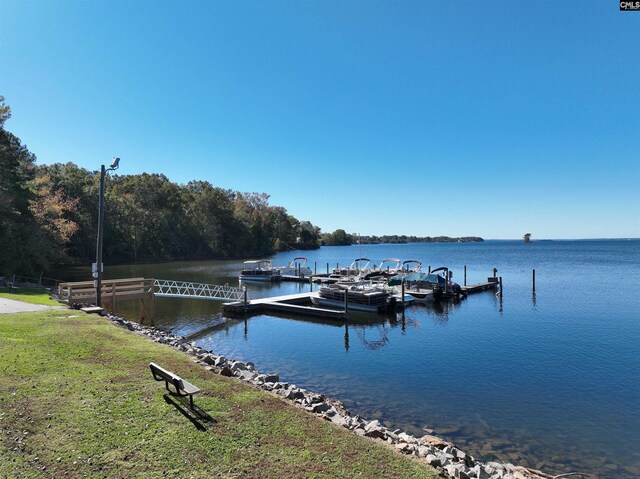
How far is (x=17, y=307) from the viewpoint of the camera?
1566 cm

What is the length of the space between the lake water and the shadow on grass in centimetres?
529

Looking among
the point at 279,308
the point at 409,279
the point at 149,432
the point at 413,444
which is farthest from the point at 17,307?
the point at 409,279

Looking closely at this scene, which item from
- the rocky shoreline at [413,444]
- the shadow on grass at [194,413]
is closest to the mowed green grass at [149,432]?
the shadow on grass at [194,413]

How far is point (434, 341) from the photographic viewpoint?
1948cm

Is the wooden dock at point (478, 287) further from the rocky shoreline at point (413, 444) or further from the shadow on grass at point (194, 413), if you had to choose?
the shadow on grass at point (194, 413)

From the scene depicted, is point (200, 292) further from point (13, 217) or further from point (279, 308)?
point (13, 217)

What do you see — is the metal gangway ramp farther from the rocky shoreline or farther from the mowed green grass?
the mowed green grass

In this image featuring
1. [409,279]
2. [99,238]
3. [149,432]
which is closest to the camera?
[149,432]

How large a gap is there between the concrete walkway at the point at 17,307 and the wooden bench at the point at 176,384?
10459 mm

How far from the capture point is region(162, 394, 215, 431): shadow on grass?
6.41 metres

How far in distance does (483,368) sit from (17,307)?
62.9 feet

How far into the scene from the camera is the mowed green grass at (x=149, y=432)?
17.1 ft

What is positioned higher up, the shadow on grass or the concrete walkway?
the concrete walkway

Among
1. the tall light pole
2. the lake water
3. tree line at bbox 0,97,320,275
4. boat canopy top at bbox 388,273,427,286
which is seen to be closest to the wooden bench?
the lake water
